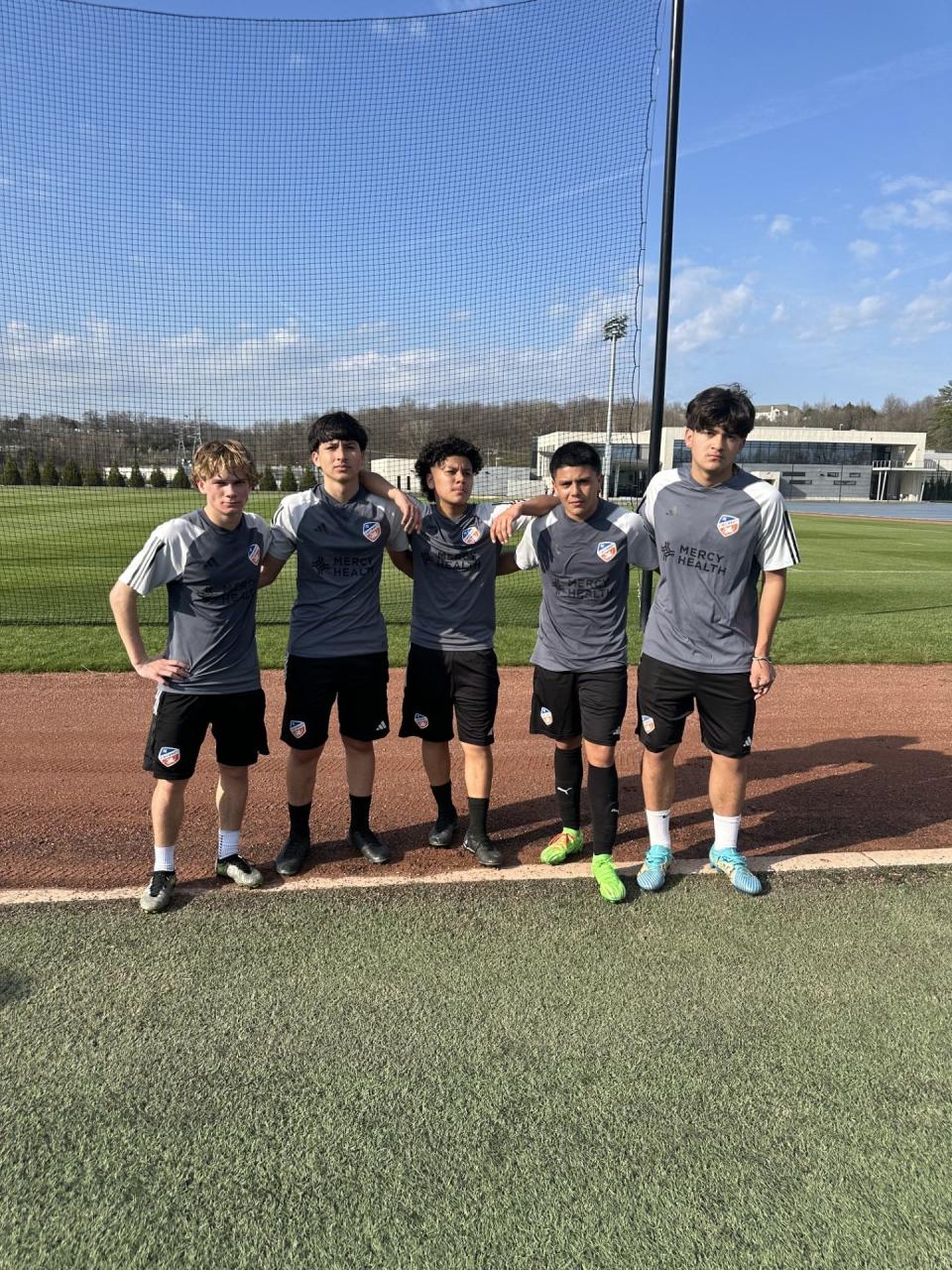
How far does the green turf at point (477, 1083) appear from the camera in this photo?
5.97 ft

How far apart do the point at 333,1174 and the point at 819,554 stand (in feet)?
73.2

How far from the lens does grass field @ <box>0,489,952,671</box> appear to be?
27.9 ft

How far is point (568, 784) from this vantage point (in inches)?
152

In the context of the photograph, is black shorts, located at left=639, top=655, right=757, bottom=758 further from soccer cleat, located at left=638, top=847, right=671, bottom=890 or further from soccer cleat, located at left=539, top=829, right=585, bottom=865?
soccer cleat, located at left=539, top=829, right=585, bottom=865

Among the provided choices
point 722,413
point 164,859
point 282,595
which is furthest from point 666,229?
point 282,595

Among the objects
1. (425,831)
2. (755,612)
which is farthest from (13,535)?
(755,612)

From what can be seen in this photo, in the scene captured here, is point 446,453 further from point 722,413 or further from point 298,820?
point 298,820

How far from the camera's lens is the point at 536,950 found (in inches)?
116

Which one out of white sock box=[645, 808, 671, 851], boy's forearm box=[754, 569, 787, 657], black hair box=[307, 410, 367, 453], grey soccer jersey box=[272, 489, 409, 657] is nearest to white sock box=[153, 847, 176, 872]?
grey soccer jersey box=[272, 489, 409, 657]

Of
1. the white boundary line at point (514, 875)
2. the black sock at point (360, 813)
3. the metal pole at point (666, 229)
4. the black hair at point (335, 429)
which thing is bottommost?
the white boundary line at point (514, 875)

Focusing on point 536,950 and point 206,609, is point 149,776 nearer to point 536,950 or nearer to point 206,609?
point 206,609

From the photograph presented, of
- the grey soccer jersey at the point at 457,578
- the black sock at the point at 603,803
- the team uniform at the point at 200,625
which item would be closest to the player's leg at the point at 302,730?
the team uniform at the point at 200,625

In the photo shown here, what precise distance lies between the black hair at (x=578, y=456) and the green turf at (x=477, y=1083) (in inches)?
75.1

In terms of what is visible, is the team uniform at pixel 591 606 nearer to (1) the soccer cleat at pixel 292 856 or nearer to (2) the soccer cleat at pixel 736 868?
(2) the soccer cleat at pixel 736 868
